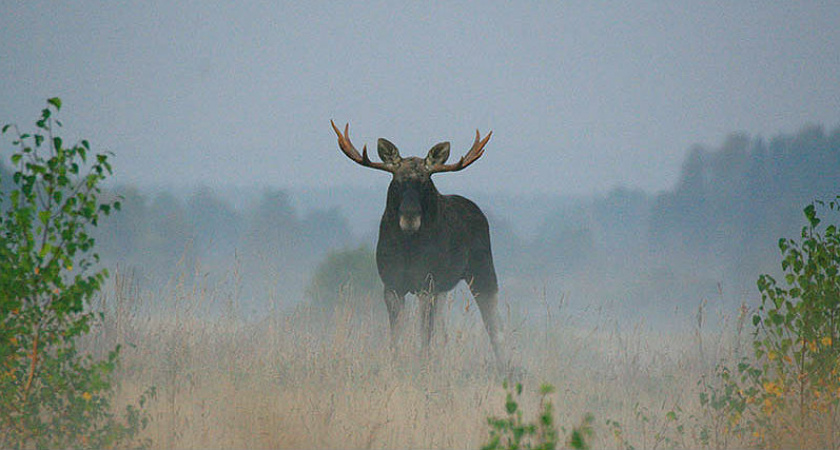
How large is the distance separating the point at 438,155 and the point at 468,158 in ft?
1.05

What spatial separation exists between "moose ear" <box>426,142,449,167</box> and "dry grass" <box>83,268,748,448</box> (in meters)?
1.49

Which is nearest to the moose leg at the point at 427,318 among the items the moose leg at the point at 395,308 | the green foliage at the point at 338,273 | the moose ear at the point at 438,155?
the moose leg at the point at 395,308

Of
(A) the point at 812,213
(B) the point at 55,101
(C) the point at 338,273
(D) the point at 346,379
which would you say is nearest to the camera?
(B) the point at 55,101

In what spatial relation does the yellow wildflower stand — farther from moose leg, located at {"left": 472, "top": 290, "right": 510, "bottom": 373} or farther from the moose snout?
moose leg, located at {"left": 472, "top": 290, "right": 510, "bottom": 373}

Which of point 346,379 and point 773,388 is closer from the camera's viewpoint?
point 773,388

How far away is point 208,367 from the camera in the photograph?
7.50 meters

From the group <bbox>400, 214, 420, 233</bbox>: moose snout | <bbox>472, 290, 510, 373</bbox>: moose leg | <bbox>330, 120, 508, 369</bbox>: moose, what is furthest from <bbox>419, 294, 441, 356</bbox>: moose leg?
<bbox>472, 290, 510, 373</bbox>: moose leg

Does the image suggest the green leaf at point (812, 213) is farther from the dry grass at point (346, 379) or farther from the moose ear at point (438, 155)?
the moose ear at point (438, 155)

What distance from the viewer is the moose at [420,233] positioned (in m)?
7.73

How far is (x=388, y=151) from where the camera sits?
783 centimetres

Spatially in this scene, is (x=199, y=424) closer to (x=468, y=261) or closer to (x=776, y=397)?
(x=468, y=261)

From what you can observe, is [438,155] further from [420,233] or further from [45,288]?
[45,288]

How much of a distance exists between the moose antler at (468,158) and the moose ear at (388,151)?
1.22 ft

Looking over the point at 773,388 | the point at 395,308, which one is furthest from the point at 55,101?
the point at 773,388
